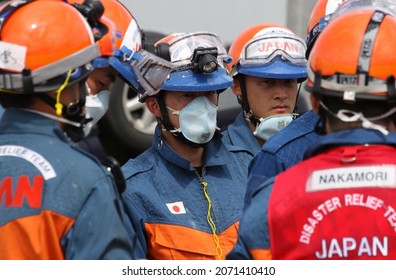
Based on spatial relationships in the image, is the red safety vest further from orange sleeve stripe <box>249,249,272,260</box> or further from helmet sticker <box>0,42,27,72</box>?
helmet sticker <box>0,42,27,72</box>

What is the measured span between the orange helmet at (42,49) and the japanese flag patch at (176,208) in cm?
133

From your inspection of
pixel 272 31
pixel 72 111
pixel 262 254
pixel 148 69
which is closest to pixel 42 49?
pixel 72 111

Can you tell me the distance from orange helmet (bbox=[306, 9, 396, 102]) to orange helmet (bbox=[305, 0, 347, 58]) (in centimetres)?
162

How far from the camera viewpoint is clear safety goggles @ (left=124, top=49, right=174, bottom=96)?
473cm

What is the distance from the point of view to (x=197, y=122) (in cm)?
539

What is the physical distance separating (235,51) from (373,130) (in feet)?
9.48

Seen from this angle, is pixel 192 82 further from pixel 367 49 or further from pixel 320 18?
pixel 367 49

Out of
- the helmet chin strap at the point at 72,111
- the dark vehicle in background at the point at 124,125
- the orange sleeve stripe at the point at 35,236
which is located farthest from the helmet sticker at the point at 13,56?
the dark vehicle in background at the point at 124,125

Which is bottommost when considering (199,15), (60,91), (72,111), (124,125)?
(124,125)

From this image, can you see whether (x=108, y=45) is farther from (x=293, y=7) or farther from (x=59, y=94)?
(x=293, y=7)

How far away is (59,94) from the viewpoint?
3.92 meters

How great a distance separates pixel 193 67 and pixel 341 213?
80.9 inches

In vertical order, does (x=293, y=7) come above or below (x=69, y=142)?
below

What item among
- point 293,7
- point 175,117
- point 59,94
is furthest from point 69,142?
point 293,7
